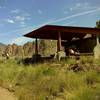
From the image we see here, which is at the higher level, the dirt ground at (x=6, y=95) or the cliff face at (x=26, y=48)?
the cliff face at (x=26, y=48)

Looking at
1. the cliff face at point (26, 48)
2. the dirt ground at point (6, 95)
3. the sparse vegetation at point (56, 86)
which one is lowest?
the dirt ground at point (6, 95)

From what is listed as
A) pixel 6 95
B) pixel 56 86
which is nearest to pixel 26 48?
pixel 6 95

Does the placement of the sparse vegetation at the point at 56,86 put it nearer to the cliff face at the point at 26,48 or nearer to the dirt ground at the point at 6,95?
the dirt ground at the point at 6,95

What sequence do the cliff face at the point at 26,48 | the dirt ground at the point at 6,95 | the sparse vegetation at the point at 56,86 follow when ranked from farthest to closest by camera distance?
the cliff face at the point at 26,48, the dirt ground at the point at 6,95, the sparse vegetation at the point at 56,86

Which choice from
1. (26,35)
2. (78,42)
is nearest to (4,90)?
(26,35)

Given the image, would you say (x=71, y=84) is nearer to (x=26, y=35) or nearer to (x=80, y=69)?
(x=80, y=69)

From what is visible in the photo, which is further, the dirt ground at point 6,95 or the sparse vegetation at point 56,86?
the dirt ground at point 6,95

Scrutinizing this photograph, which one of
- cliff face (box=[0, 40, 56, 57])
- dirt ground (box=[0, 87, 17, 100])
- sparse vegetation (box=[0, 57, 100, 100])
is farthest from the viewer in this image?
cliff face (box=[0, 40, 56, 57])

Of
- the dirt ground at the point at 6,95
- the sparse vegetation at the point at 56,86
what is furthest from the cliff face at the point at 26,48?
the dirt ground at the point at 6,95

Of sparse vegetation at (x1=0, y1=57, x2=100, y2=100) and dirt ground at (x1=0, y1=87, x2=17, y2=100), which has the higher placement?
sparse vegetation at (x1=0, y1=57, x2=100, y2=100)

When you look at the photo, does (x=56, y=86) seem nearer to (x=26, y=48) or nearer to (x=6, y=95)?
(x=6, y=95)

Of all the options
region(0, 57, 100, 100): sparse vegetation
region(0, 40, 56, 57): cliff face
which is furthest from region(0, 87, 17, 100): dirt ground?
region(0, 40, 56, 57): cliff face

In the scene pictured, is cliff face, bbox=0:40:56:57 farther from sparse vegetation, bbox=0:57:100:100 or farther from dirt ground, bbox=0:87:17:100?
dirt ground, bbox=0:87:17:100

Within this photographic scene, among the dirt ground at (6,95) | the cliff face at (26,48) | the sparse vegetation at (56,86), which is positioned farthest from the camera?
the cliff face at (26,48)
